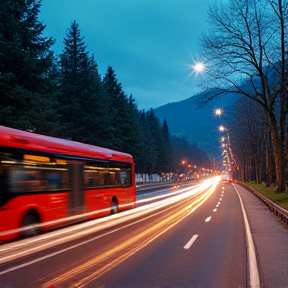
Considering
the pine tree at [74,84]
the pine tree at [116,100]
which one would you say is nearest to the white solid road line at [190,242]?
the pine tree at [74,84]

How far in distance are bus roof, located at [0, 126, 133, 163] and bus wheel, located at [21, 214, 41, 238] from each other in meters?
2.13

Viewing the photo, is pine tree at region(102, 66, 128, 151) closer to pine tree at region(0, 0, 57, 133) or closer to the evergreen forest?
the evergreen forest

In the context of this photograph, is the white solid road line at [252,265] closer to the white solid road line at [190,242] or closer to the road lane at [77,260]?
the white solid road line at [190,242]

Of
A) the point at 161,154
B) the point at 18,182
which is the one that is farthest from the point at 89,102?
the point at 161,154

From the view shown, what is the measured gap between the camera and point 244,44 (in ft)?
98.3

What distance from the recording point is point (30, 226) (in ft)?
40.9

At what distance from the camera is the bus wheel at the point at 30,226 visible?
479 inches

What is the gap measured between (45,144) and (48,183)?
4.40 feet

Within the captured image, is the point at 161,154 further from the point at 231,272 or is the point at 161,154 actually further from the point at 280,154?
the point at 231,272

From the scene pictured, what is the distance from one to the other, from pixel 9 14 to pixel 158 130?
274 ft

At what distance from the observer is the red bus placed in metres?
11.6

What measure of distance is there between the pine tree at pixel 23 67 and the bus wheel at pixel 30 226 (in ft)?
44.3

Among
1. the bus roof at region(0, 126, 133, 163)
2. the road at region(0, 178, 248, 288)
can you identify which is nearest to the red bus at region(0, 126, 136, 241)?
the bus roof at region(0, 126, 133, 163)

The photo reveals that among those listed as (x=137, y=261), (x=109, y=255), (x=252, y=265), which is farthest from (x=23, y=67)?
(x=252, y=265)
